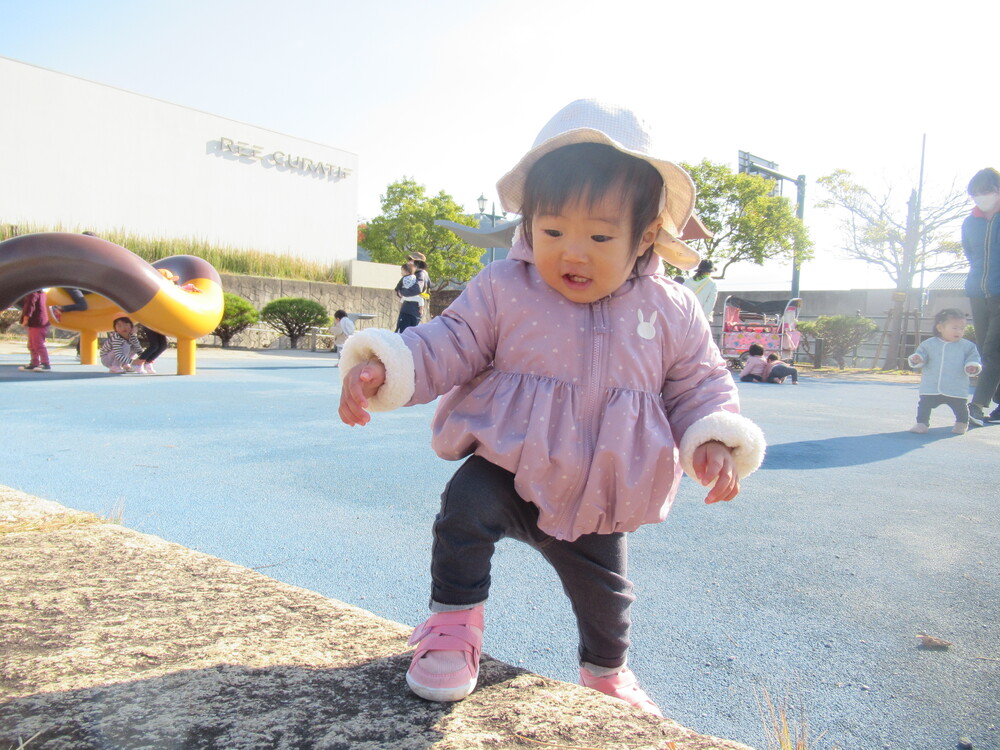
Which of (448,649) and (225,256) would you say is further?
(225,256)

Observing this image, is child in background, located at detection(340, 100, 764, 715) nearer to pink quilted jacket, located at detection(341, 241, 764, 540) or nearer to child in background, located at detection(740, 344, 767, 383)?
pink quilted jacket, located at detection(341, 241, 764, 540)

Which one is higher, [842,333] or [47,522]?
[842,333]

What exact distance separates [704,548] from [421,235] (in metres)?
29.0

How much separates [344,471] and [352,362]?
2.23m

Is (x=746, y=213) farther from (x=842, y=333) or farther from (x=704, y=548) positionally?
(x=704, y=548)

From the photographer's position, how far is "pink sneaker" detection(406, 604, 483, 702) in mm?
1093

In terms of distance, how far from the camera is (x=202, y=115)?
18203mm

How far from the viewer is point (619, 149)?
4.55ft

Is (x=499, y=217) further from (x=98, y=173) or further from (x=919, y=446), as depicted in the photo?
(x=919, y=446)

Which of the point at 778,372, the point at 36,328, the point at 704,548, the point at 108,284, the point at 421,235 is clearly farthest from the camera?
the point at 421,235

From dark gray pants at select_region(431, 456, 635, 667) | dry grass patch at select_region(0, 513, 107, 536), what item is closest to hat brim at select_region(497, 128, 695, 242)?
dark gray pants at select_region(431, 456, 635, 667)

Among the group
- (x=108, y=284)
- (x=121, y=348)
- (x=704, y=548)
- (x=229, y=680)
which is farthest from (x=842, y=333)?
(x=229, y=680)

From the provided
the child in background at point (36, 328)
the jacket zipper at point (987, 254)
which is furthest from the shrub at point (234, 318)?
the jacket zipper at point (987, 254)

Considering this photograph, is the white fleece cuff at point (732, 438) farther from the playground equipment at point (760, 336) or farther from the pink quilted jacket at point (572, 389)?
the playground equipment at point (760, 336)
